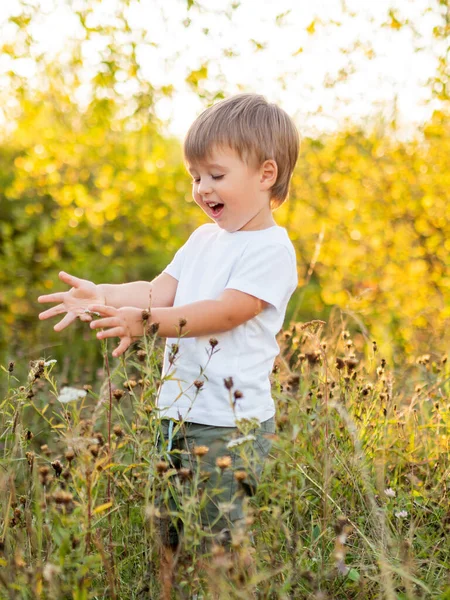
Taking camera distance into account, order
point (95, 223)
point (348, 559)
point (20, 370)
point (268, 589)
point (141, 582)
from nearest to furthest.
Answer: point (268, 589), point (141, 582), point (348, 559), point (20, 370), point (95, 223)

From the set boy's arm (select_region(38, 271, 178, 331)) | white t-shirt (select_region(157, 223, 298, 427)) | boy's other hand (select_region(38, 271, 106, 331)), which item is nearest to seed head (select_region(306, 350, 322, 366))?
white t-shirt (select_region(157, 223, 298, 427))

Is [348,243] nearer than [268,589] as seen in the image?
No

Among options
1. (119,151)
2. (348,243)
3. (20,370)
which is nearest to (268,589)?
(20,370)

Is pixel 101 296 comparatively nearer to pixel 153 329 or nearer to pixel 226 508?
pixel 153 329

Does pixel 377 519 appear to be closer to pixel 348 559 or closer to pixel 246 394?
pixel 348 559

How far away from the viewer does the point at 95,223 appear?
636 centimetres

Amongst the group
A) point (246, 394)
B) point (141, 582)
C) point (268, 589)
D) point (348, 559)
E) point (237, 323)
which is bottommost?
point (348, 559)

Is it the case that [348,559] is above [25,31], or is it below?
below

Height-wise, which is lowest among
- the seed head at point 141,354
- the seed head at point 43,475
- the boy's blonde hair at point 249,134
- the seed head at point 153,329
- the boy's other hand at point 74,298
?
the seed head at point 43,475

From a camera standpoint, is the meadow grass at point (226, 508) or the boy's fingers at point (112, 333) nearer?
the meadow grass at point (226, 508)

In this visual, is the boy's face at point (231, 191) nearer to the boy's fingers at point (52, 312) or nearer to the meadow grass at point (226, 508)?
the meadow grass at point (226, 508)

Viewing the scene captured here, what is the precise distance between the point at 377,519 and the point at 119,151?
16.7 feet

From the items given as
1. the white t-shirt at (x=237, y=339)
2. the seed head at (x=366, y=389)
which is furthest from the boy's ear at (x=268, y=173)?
the seed head at (x=366, y=389)

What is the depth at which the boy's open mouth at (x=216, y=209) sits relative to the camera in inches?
93.0
